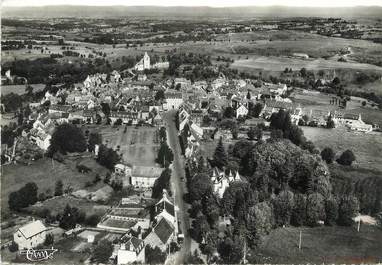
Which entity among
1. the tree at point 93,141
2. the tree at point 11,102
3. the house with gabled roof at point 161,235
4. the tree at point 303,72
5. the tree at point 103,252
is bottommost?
the house with gabled roof at point 161,235

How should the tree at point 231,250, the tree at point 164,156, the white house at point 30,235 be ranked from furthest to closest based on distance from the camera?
the tree at point 164,156
the white house at point 30,235
the tree at point 231,250

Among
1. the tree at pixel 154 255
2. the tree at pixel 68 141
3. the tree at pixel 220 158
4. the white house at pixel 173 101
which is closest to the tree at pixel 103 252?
the tree at pixel 154 255

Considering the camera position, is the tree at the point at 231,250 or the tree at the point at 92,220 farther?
the tree at the point at 92,220

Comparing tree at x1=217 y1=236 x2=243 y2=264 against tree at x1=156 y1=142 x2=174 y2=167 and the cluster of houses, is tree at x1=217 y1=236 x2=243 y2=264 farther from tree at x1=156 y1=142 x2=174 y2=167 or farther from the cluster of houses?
tree at x1=156 y1=142 x2=174 y2=167

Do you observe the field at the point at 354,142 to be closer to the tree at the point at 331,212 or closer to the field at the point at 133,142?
the tree at the point at 331,212

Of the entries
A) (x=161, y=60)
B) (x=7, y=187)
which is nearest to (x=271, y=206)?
(x=7, y=187)

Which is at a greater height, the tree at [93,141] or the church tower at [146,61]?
the church tower at [146,61]
